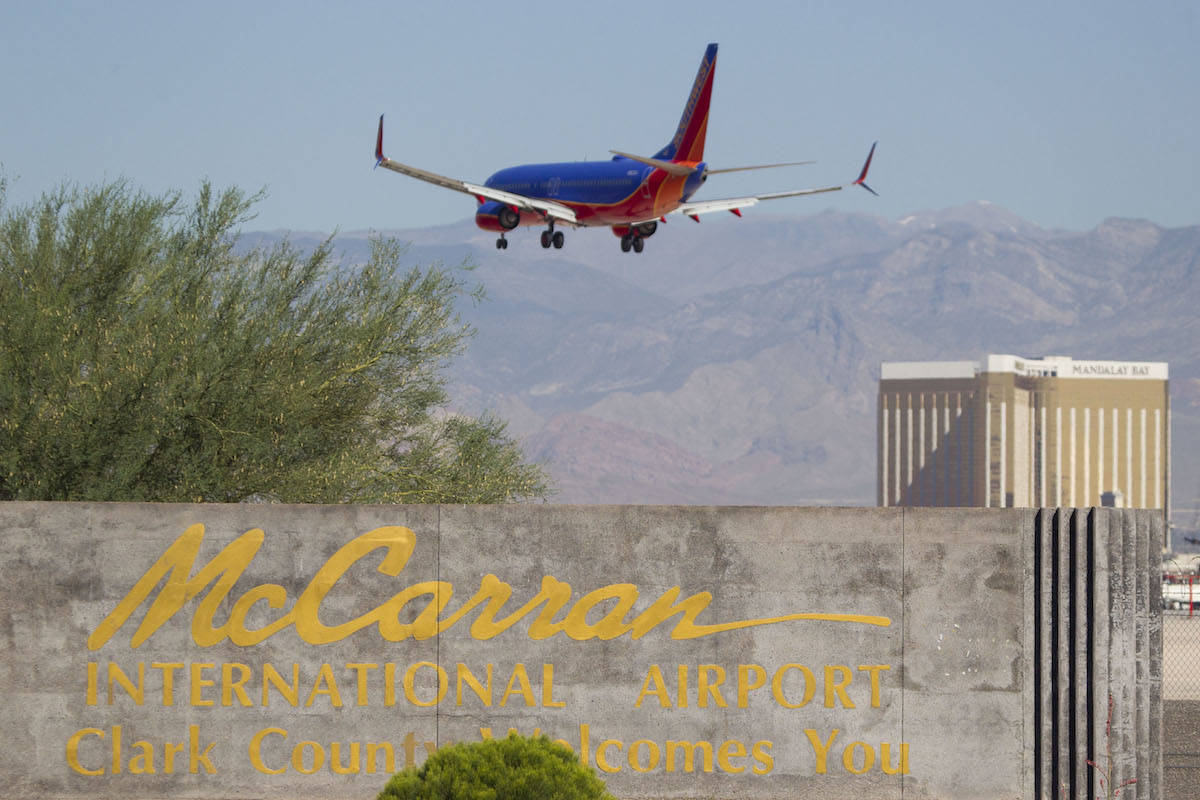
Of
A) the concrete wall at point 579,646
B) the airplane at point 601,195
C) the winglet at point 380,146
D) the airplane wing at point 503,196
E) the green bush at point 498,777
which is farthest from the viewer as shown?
the airplane at point 601,195

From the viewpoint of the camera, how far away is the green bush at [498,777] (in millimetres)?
10141

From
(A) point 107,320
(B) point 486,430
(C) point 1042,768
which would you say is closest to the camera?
(C) point 1042,768

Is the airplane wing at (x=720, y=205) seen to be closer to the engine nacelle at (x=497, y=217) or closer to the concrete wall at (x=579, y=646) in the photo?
the engine nacelle at (x=497, y=217)

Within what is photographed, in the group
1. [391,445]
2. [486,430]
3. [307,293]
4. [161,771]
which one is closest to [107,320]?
[307,293]

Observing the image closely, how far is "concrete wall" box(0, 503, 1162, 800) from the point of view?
14328mm

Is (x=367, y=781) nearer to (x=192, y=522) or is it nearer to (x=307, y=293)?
(x=192, y=522)

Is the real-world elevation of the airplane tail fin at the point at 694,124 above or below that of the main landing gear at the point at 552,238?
above

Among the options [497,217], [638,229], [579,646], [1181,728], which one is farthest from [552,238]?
[579,646]

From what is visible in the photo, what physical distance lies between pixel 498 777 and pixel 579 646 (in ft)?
14.2

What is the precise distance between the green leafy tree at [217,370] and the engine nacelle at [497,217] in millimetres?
16212

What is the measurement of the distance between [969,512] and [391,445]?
15035 millimetres

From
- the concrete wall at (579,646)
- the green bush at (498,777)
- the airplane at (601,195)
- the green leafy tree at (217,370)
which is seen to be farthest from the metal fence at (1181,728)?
the airplane at (601,195)

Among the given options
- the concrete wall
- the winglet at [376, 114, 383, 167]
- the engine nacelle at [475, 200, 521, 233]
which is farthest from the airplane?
the concrete wall

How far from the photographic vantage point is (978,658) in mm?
14398
